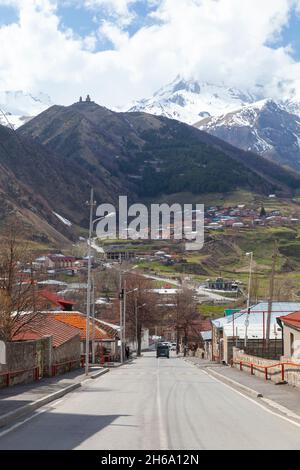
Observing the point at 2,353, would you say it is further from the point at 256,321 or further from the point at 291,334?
the point at 256,321

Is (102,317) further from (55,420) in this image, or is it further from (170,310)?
(55,420)

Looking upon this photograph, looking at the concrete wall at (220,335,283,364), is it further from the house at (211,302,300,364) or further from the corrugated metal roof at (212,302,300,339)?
the corrugated metal roof at (212,302,300,339)

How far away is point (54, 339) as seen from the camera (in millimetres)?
43781

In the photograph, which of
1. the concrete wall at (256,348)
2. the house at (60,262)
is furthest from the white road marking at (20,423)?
the house at (60,262)

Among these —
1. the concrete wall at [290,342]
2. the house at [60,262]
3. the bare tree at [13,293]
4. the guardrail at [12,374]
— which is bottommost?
the guardrail at [12,374]

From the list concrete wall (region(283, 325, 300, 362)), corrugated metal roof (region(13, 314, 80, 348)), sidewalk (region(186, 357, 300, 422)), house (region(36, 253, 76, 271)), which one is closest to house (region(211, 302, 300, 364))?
concrete wall (region(283, 325, 300, 362))

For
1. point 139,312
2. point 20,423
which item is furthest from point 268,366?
point 139,312

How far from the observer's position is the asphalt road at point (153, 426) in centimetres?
1298

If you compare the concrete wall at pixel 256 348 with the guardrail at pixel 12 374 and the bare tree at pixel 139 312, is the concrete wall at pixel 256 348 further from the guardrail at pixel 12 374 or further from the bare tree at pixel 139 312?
the bare tree at pixel 139 312

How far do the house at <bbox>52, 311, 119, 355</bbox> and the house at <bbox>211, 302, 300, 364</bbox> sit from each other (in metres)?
11.5

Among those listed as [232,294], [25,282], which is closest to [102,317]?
[232,294]

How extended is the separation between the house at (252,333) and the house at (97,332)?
37.7 ft

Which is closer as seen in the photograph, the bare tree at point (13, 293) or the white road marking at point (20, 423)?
the white road marking at point (20, 423)
